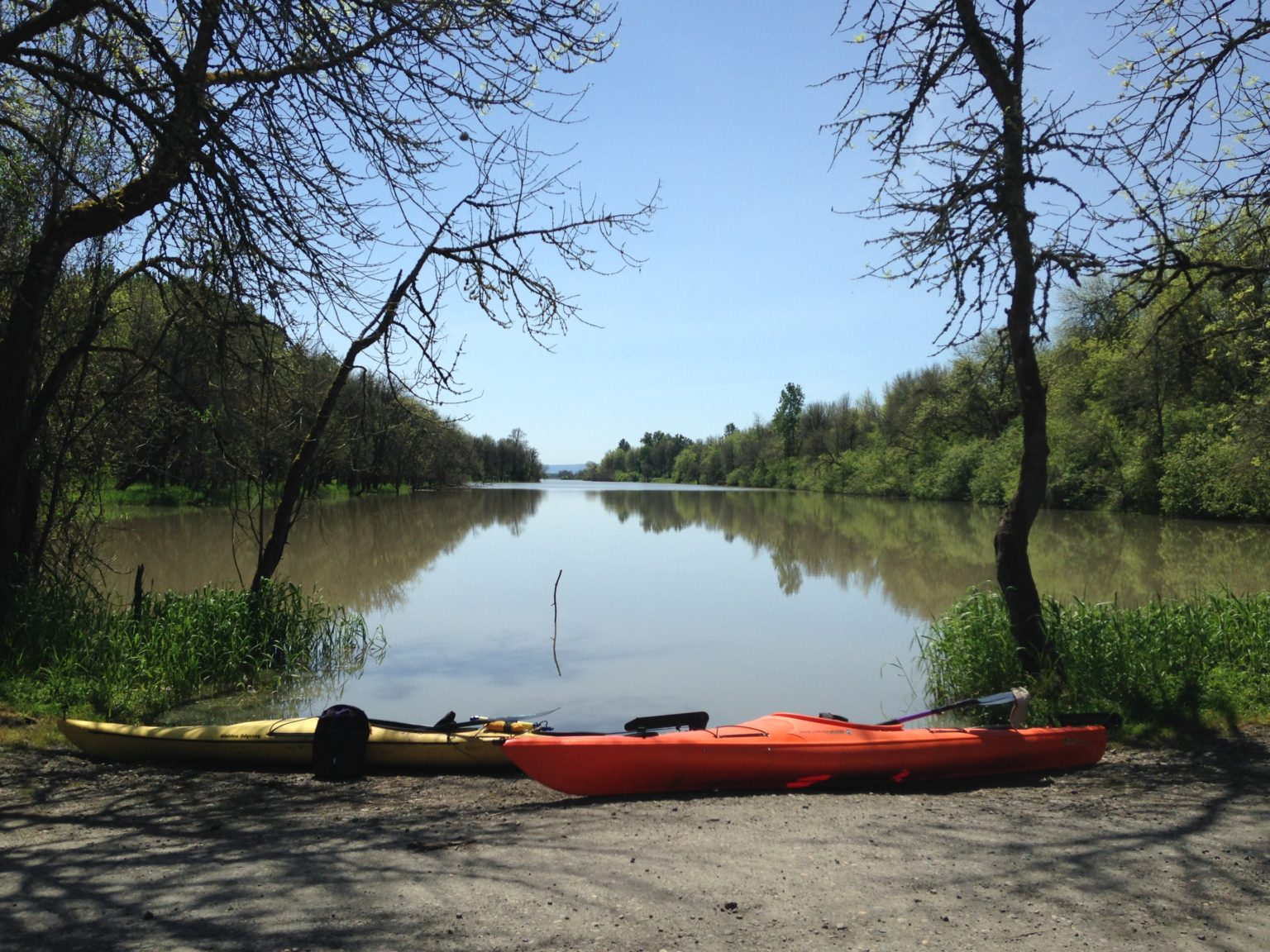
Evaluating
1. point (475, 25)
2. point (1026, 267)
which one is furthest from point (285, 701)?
point (1026, 267)

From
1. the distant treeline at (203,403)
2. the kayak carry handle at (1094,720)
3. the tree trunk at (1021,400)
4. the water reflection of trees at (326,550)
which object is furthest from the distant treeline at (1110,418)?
the water reflection of trees at (326,550)

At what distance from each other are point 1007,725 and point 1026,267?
3339mm

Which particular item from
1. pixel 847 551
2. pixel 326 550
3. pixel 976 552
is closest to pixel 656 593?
pixel 847 551

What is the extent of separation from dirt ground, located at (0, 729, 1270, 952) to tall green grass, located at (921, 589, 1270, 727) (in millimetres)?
1196

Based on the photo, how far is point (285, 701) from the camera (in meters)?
7.46

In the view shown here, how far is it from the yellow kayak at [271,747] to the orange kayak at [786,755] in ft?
1.76

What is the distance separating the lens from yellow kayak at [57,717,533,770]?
4.98 metres

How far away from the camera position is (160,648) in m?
7.14

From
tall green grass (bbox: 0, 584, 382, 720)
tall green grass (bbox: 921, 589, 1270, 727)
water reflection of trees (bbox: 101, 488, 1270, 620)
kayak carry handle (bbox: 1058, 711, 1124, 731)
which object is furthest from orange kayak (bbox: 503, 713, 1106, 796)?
water reflection of trees (bbox: 101, 488, 1270, 620)

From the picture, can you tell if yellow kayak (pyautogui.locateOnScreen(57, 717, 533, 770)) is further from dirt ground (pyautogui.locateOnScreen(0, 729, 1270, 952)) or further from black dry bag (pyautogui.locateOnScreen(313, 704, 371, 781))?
dirt ground (pyautogui.locateOnScreen(0, 729, 1270, 952))

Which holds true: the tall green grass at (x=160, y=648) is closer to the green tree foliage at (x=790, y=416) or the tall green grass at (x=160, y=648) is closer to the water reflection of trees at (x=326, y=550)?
the water reflection of trees at (x=326, y=550)

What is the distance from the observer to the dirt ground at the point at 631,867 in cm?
259

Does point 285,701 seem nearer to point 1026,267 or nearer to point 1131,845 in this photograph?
point 1131,845

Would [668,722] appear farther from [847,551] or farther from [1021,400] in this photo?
[847,551]
